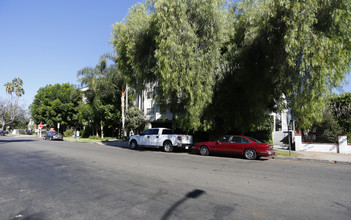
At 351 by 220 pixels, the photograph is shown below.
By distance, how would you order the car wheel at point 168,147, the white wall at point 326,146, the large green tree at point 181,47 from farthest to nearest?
the car wheel at point 168,147, the white wall at point 326,146, the large green tree at point 181,47

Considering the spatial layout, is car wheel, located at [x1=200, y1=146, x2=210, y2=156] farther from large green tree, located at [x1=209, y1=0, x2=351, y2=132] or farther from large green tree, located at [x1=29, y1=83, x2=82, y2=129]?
large green tree, located at [x1=29, y1=83, x2=82, y2=129]

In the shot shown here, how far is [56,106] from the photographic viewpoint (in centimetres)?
4141

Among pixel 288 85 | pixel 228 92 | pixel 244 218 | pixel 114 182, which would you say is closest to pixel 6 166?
pixel 114 182

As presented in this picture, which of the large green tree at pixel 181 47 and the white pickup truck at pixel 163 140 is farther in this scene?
the white pickup truck at pixel 163 140

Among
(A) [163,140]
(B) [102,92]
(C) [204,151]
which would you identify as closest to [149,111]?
(B) [102,92]

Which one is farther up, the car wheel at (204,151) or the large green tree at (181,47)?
the large green tree at (181,47)

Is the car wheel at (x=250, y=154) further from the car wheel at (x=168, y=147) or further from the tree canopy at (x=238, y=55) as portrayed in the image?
the car wheel at (x=168, y=147)

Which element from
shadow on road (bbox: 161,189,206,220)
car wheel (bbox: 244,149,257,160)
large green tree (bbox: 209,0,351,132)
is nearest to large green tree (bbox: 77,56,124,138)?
large green tree (bbox: 209,0,351,132)

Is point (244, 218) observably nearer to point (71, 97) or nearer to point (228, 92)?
point (228, 92)

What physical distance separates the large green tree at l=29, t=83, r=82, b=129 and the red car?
32718 mm

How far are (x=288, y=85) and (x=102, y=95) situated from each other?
952 inches

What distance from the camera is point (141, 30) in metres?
15.6

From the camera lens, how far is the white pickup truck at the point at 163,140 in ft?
54.4

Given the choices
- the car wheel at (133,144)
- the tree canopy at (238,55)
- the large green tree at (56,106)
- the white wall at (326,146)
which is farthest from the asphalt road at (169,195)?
the large green tree at (56,106)
